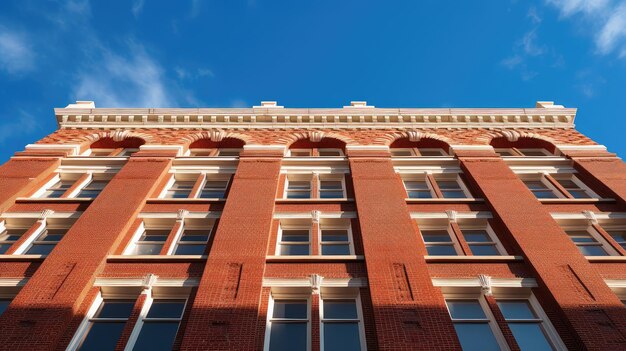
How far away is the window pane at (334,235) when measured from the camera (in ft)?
51.3

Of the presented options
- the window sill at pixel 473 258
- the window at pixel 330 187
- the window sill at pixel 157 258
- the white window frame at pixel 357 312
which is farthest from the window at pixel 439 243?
the window sill at pixel 157 258

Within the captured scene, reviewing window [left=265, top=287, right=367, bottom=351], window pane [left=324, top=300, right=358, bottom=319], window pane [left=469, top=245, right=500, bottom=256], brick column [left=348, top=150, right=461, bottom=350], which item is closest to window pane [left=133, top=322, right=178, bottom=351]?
window [left=265, top=287, right=367, bottom=351]

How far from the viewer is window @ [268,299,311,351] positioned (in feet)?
36.4

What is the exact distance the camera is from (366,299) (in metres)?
12.1

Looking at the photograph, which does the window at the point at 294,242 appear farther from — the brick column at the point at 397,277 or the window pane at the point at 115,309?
the window pane at the point at 115,309

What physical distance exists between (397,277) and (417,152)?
11.5 m

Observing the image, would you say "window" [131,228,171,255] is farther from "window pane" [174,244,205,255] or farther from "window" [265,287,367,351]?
"window" [265,287,367,351]

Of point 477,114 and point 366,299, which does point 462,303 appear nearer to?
point 366,299

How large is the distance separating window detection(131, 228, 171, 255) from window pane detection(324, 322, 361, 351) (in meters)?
6.56

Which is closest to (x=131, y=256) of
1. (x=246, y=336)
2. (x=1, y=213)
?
(x=246, y=336)

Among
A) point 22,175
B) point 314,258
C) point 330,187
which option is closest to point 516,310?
point 314,258

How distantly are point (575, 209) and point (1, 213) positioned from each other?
819 inches

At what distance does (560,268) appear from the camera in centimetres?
1263

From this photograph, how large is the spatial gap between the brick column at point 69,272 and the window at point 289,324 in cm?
507
